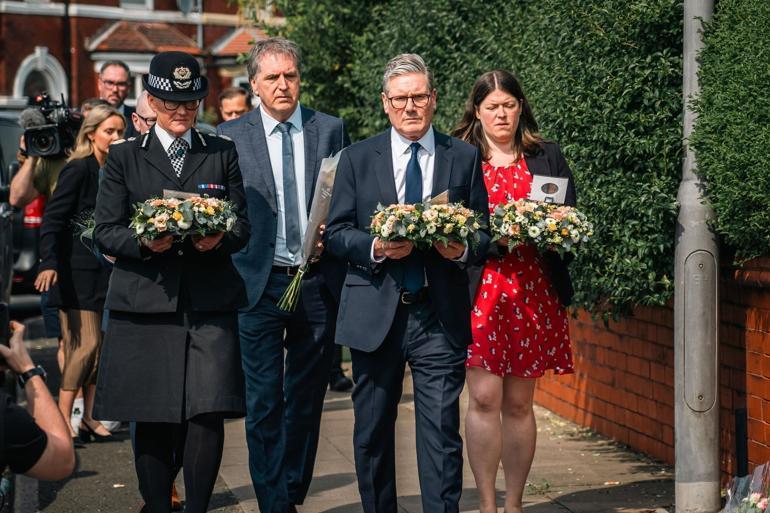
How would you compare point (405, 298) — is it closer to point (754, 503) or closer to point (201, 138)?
point (201, 138)

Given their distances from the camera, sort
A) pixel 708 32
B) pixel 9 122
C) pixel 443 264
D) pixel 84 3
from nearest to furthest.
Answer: pixel 443 264
pixel 708 32
pixel 9 122
pixel 84 3

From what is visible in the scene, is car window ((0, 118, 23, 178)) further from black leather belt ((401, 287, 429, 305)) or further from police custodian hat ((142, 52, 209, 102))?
black leather belt ((401, 287, 429, 305))

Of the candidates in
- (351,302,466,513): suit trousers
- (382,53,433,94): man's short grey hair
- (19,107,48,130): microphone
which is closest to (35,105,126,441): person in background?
(19,107,48,130): microphone

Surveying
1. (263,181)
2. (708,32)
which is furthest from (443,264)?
(708,32)

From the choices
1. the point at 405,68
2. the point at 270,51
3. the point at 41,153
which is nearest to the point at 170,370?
→ the point at 405,68

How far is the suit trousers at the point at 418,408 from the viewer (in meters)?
5.77

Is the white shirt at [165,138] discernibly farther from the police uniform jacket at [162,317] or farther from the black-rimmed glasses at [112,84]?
the black-rimmed glasses at [112,84]

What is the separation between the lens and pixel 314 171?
676 centimetres

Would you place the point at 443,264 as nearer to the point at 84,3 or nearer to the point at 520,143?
the point at 520,143

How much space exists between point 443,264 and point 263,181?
127 centimetres

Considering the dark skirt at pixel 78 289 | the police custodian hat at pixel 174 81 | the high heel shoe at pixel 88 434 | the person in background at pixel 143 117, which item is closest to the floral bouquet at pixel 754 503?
the police custodian hat at pixel 174 81

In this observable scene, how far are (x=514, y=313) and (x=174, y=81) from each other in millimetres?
1867

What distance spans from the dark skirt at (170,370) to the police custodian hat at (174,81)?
94 cm

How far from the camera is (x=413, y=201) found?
19.2 ft
